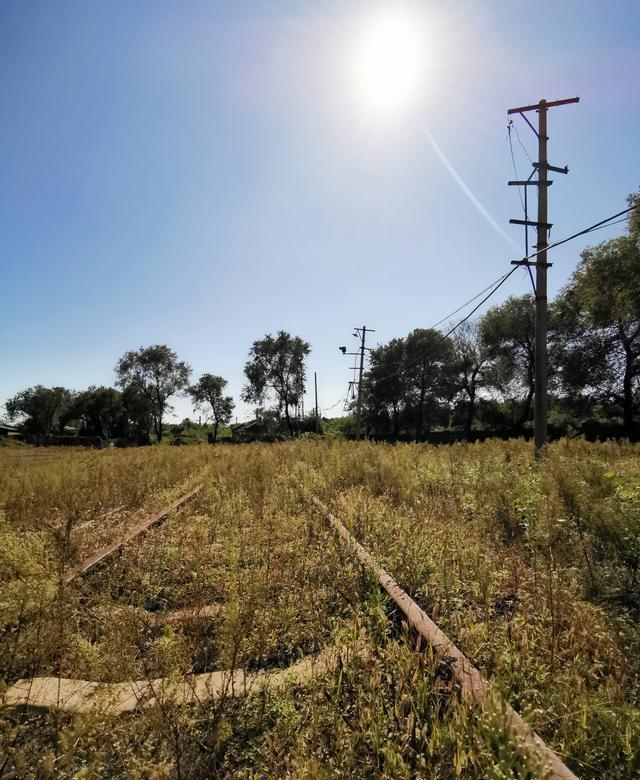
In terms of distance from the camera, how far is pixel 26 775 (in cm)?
168

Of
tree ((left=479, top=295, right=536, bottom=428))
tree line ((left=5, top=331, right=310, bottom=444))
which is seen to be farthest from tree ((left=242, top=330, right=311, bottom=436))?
tree ((left=479, top=295, right=536, bottom=428))

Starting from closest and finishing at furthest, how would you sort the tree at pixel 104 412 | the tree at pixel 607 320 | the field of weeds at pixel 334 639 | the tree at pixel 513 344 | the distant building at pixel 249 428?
the field of weeds at pixel 334 639 < the tree at pixel 607 320 < the tree at pixel 513 344 < the distant building at pixel 249 428 < the tree at pixel 104 412

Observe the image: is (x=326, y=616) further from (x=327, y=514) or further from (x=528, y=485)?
(x=528, y=485)

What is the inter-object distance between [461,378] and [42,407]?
272 ft

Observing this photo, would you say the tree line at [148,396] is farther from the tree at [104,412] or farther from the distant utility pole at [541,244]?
the distant utility pole at [541,244]

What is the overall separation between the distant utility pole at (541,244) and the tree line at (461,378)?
12.6 m

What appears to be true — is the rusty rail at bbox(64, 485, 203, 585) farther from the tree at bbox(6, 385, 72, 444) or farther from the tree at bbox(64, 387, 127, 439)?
the tree at bbox(6, 385, 72, 444)

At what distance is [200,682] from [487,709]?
1671mm

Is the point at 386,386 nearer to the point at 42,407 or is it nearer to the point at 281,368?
the point at 281,368

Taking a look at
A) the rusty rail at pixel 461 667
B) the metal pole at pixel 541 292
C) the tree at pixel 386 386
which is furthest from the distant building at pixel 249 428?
the rusty rail at pixel 461 667

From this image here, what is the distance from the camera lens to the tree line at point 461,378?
80.4ft

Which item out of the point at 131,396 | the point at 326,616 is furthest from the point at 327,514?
the point at 131,396

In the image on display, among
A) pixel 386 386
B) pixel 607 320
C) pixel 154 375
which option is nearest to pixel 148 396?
pixel 154 375

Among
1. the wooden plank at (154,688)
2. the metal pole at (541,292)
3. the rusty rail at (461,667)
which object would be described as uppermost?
the metal pole at (541,292)
